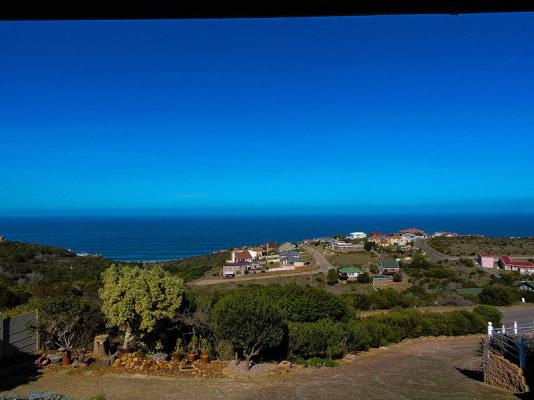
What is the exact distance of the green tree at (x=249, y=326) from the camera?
441 inches

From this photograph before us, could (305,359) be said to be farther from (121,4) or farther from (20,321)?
(121,4)

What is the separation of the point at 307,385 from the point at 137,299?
16.4 feet

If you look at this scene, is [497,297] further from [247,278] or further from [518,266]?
[247,278]

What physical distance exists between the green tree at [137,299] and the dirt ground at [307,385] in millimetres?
1571

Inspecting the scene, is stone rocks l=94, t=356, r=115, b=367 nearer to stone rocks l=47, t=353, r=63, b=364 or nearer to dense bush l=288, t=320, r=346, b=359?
stone rocks l=47, t=353, r=63, b=364

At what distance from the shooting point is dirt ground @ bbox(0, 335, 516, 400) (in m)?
9.34

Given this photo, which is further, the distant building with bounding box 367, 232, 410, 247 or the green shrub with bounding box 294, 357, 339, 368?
the distant building with bounding box 367, 232, 410, 247

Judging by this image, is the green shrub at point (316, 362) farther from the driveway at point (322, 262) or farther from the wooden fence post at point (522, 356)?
the driveway at point (322, 262)

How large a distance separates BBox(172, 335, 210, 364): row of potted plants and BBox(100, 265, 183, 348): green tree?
41.5 inches

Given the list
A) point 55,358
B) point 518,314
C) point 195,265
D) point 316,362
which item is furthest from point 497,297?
point 195,265

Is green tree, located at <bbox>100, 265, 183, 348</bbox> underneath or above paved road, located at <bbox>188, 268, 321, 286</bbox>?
above

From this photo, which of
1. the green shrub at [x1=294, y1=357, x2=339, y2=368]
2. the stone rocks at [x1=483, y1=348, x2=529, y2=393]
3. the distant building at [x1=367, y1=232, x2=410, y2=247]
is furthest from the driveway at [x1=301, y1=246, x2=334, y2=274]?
the stone rocks at [x1=483, y1=348, x2=529, y2=393]

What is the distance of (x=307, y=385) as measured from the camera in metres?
10.2

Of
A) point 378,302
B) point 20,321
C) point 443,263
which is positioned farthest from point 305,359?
point 443,263
